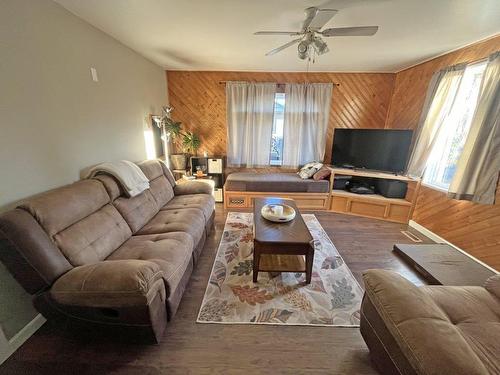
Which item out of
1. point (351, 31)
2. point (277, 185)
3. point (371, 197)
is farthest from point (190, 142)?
point (371, 197)

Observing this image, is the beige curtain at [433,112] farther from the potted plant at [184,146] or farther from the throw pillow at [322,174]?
the potted plant at [184,146]

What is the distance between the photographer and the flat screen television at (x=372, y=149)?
3281mm

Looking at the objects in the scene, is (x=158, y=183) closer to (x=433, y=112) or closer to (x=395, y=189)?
(x=395, y=189)

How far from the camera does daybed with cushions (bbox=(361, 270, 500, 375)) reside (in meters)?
0.85

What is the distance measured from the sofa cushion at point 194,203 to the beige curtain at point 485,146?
2.93 metres

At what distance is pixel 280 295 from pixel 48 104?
2.44 m

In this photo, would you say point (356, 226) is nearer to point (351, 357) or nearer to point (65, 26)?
point (351, 357)

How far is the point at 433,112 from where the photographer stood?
2.82 m

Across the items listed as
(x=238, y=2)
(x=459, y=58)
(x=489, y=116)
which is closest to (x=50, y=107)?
(x=238, y=2)

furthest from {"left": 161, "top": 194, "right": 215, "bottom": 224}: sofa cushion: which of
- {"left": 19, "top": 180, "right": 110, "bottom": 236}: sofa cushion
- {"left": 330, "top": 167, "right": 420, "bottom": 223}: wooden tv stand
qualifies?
{"left": 330, "top": 167, "right": 420, "bottom": 223}: wooden tv stand

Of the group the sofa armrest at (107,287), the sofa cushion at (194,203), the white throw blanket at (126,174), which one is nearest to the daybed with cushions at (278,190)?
the sofa cushion at (194,203)

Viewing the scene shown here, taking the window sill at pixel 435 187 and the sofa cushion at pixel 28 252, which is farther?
the window sill at pixel 435 187

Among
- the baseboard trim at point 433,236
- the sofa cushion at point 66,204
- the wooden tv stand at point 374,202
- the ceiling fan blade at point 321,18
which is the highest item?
the ceiling fan blade at point 321,18

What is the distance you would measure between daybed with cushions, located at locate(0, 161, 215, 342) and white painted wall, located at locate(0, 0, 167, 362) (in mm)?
228
